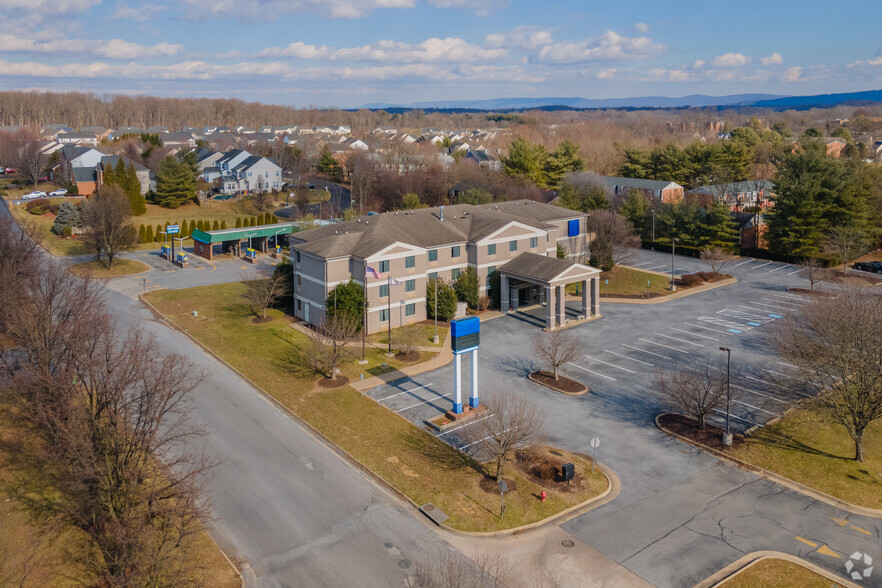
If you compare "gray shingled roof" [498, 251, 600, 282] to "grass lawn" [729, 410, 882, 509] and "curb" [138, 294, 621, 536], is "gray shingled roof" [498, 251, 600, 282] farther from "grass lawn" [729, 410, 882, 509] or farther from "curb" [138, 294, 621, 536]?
"curb" [138, 294, 621, 536]

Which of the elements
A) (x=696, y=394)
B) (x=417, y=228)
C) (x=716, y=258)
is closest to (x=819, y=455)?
(x=696, y=394)

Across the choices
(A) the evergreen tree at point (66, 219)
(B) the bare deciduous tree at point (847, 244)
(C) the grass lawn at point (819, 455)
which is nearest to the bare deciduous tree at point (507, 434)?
(C) the grass lawn at point (819, 455)

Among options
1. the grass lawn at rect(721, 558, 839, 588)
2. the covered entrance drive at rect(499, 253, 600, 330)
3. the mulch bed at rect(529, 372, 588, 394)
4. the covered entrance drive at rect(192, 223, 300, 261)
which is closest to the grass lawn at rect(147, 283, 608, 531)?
the grass lawn at rect(721, 558, 839, 588)

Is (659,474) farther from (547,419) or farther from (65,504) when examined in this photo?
(65,504)

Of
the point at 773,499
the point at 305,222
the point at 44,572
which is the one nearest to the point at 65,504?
the point at 44,572

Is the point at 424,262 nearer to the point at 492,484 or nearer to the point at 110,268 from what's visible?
the point at 492,484
